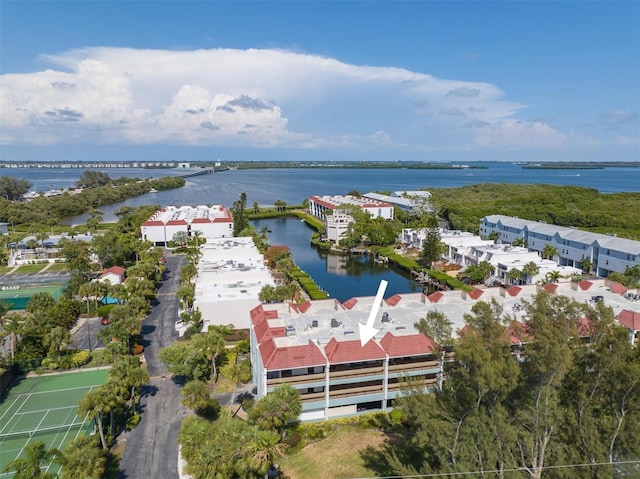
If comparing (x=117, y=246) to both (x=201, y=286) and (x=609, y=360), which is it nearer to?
(x=201, y=286)

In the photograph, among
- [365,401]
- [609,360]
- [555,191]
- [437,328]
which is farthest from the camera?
[555,191]

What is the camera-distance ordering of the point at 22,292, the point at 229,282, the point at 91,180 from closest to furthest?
the point at 229,282 < the point at 22,292 < the point at 91,180

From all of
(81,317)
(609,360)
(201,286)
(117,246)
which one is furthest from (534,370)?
(117,246)

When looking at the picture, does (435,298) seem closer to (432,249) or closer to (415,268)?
(432,249)

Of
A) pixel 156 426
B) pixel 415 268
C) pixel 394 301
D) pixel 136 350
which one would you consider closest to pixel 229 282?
pixel 136 350

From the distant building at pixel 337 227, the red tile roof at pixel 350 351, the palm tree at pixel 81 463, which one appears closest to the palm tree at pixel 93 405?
the palm tree at pixel 81 463

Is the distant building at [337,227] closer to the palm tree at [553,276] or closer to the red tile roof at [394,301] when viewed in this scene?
the palm tree at [553,276]
